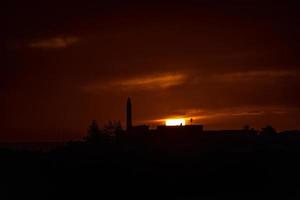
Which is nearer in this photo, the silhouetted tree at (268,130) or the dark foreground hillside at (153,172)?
the dark foreground hillside at (153,172)

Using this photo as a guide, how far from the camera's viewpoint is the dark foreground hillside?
59.2 metres

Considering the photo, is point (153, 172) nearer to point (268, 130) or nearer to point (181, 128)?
point (181, 128)

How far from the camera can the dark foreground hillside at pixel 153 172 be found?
59.2m

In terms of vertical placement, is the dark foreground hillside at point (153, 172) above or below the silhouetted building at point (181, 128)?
below

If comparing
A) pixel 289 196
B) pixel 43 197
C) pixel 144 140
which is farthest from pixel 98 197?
pixel 144 140

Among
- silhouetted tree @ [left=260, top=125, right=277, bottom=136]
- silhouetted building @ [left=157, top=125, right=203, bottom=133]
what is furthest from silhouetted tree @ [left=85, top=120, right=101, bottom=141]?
silhouetted tree @ [left=260, top=125, right=277, bottom=136]

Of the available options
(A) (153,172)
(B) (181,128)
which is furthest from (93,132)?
(A) (153,172)

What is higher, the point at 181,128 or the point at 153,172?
the point at 181,128

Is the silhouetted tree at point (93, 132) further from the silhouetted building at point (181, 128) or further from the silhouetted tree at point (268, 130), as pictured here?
the silhouetted tree at point (268, 130)

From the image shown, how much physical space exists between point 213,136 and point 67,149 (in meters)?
28.7

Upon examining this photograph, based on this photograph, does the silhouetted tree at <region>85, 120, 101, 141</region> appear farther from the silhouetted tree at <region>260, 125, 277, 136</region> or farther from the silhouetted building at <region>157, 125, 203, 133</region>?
the silhouetted tree at <region>260, 125, 277, 136</region>

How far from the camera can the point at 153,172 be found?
6619 centimetres

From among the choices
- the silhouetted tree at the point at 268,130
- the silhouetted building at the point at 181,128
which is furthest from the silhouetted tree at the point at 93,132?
the silhouetted tree at the point at 268,130

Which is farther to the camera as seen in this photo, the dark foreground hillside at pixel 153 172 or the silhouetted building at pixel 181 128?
the silhouetted building at pixel 181 128
